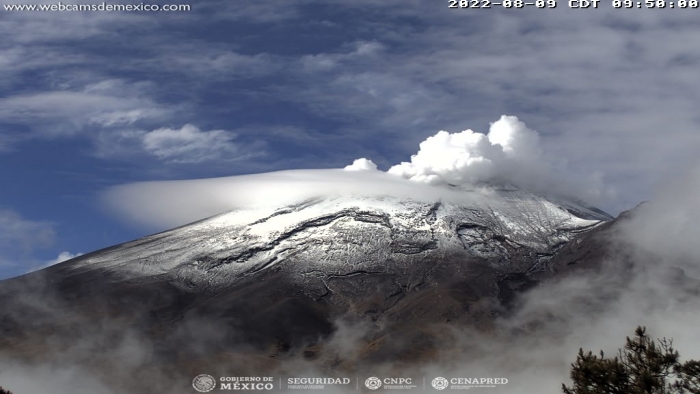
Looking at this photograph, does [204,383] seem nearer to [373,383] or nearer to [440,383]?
[373,383]

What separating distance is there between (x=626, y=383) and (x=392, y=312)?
151 m

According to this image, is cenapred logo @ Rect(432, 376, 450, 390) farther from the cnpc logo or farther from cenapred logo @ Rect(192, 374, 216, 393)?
cenapred logo @ Rect(192, 374, 216, 393)

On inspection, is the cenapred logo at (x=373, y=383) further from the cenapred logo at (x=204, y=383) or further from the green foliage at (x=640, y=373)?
the green foliage at (x=640, y=373)

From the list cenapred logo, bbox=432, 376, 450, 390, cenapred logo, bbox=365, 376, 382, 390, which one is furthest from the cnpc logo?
cenapred logo, bbox=432, 376, 450, 390

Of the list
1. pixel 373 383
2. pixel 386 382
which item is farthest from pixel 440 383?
pixel 373 383

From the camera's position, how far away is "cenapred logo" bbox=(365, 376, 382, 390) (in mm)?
161625

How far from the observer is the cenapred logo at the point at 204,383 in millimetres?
159625

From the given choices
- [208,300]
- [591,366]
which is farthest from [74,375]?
[591,366]

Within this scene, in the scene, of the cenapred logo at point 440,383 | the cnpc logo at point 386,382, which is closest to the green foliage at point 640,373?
the cenapred logo at point 440,383

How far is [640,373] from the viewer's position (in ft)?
138

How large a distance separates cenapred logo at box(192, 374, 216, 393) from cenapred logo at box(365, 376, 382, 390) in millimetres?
26894

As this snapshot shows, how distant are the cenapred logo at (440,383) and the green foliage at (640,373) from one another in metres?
116

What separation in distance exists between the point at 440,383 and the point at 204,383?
4090cm

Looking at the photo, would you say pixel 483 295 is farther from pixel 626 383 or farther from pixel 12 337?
pixel 626 383
